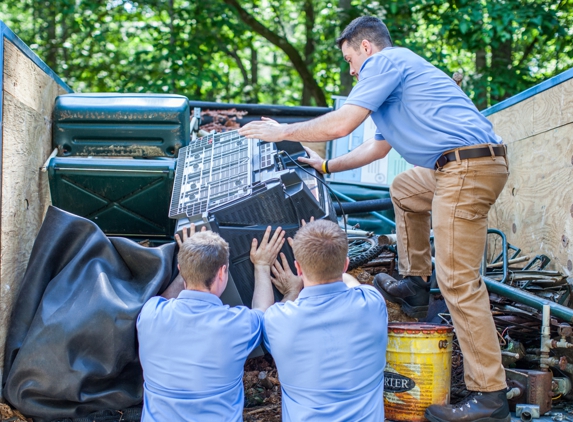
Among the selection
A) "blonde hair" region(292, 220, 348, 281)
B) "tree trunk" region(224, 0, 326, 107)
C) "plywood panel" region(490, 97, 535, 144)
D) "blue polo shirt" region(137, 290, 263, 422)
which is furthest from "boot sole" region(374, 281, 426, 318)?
"tree trunk" region(224, 0, 326, 107)

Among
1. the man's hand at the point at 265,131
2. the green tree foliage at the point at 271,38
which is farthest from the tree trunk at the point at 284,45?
the man's hand at the point at 265,131

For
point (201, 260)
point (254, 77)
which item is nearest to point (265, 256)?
point (201, 260)

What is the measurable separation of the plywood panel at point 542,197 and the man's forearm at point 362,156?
126 centimetres

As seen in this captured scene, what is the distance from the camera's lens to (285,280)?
3.11 m

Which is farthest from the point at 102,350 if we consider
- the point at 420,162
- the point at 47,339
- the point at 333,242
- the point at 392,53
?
the point at 392,53

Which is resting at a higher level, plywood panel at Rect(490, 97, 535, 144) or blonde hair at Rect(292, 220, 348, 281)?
plywood panel at Rect(490, 97, 535, 144)

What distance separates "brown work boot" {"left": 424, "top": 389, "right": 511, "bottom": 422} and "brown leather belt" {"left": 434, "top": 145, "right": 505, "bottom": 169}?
1.09 metres

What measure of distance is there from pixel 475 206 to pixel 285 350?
113 centimetres

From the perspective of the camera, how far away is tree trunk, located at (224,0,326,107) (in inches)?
425

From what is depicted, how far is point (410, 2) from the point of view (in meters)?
9.27

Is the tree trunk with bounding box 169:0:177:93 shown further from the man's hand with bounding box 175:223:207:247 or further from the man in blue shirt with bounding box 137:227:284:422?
the man in blue shirt with bounding box 137:227:284:422

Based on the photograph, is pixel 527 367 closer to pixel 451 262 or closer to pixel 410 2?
pixel 451 262

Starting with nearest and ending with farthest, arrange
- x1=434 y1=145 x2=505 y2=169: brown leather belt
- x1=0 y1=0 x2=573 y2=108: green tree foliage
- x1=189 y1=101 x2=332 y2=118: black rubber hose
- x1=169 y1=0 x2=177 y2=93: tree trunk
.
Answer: x1=434 y1=145 x2=505 y2=169: brown leather belt, x1=189 y1=101 x2=332 y2=118: black rubber hose, x1=0 y1=0 x2=573 y2=108: green tree foliage, x1=169 y1=0 x2=177 y2=93: tree trunk

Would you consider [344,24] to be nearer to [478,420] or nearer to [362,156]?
[362,156]
